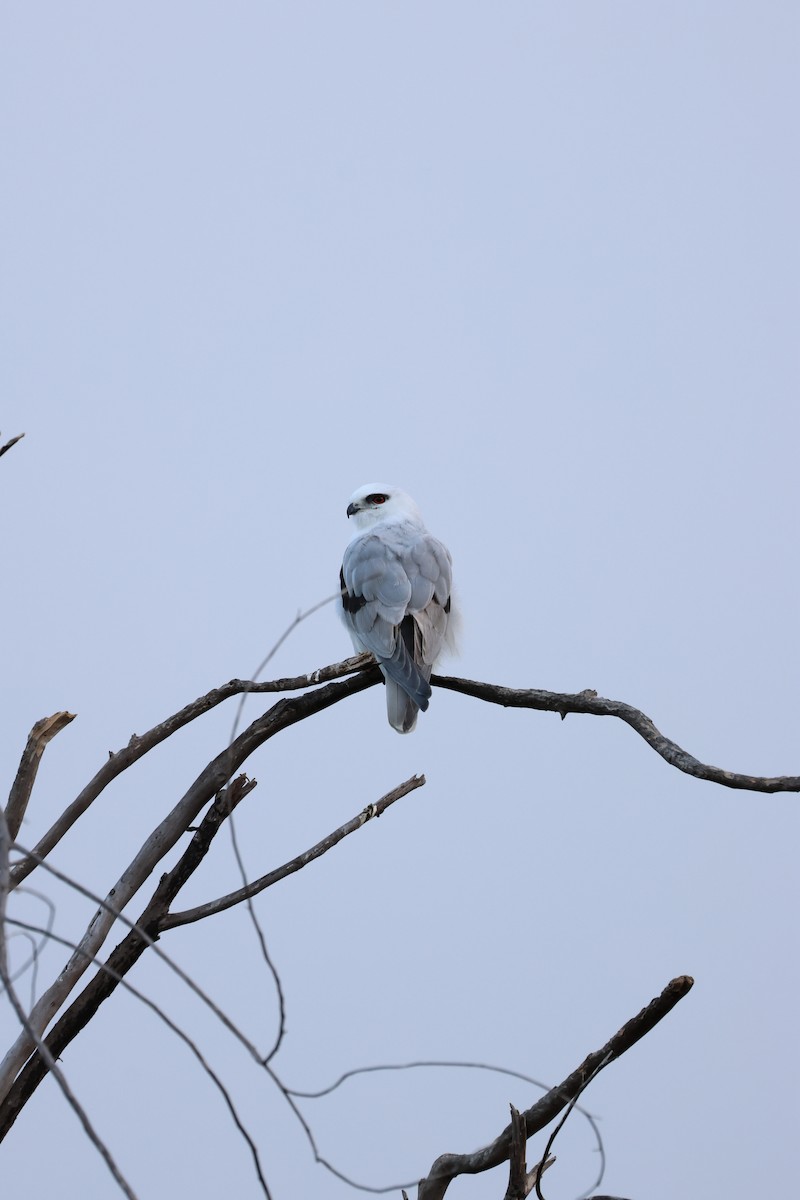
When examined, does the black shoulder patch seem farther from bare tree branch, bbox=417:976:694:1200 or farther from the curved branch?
bare tree branch, bbox=417:976:694:1200

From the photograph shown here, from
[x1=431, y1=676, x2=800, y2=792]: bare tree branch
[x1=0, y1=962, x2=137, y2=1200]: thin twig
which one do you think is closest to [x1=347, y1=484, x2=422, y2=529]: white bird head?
[x1=431, y1=676, x2=800, y2=792]: bare tree branch

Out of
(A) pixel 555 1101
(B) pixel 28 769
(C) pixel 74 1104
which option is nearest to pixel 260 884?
(B) pixel 28 769

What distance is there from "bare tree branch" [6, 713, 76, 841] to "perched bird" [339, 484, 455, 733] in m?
0.77

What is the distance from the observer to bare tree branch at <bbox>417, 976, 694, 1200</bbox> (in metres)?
1.64

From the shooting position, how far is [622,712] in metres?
1.98

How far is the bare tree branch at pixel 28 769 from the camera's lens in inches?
83.7

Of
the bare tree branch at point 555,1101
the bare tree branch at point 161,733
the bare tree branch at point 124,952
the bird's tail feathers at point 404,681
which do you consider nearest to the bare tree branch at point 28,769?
the bare tree branch at point 161,733

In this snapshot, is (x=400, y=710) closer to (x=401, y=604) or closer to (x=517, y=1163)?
(x=401, y=604)

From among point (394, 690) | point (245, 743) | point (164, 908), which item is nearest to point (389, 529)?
point (394, 690)

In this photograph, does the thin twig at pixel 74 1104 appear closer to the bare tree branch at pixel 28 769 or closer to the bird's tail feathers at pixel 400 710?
the bare tree branch at pixel 28 769

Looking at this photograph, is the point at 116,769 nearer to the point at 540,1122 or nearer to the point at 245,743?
the point at 245,743

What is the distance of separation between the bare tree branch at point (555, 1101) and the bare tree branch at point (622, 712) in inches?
11.0

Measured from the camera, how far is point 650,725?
191 centimetres

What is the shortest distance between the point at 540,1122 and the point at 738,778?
580 mm
